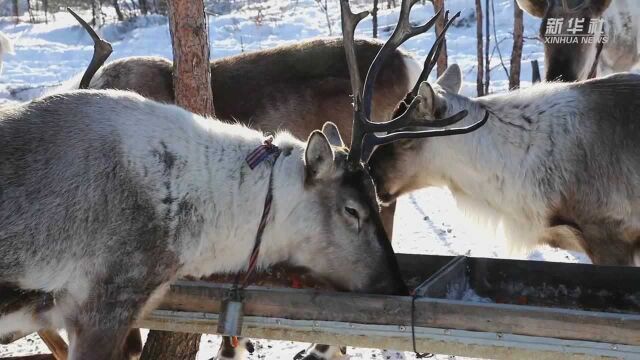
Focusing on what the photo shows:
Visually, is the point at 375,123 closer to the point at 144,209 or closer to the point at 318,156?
the point at 318,156

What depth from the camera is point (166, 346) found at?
362 centimetres

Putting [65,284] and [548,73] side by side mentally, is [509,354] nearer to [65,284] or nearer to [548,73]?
[65,284]

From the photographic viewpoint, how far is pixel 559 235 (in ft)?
11.5

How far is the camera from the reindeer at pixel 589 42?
17.2 feet

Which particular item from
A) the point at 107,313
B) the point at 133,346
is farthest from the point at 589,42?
the point at 107,313

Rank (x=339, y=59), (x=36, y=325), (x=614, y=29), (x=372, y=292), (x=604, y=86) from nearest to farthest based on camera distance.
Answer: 1. (x=36, y=325)
2. (x=372, y=292)
3. (x=604, y=86)
4. (x=339, y=59)
5. (x=614, y=29)

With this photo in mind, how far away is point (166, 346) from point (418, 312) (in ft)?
5.15

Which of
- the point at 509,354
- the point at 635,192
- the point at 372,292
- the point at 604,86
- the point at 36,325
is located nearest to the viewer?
the point at 509,354

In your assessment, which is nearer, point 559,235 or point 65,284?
point 65,284

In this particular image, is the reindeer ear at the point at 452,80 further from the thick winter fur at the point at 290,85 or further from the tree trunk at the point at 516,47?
the tree trunk at the point at 516,47

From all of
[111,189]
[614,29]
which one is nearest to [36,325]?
[111,189]

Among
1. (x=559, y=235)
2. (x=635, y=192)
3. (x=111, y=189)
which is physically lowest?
(x=559, y=235)

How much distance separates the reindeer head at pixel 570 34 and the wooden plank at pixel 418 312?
10.00 feet

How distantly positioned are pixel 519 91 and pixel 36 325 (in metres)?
2.40
